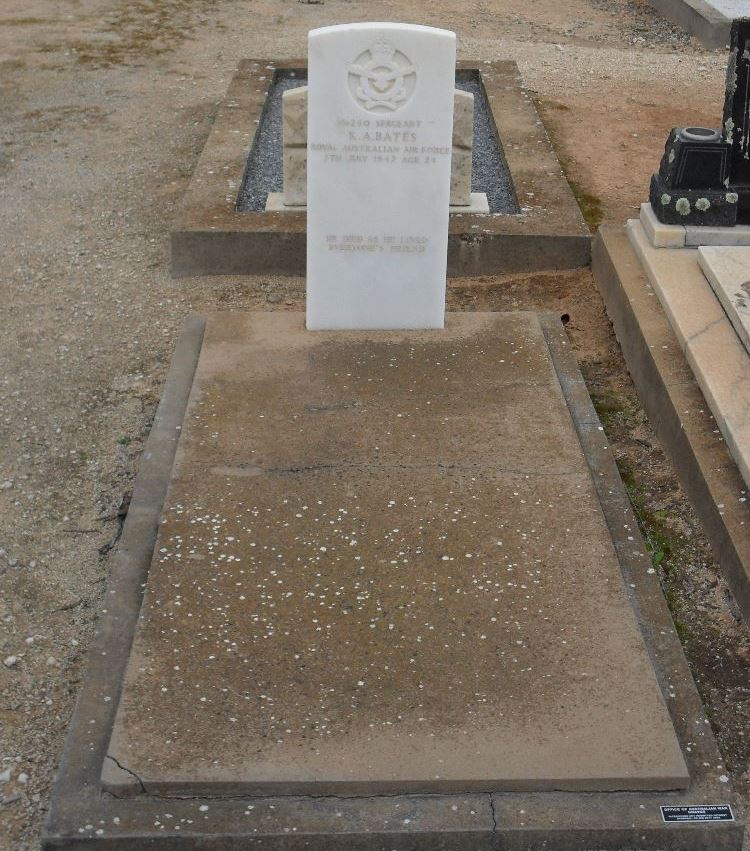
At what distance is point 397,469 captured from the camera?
4387mm

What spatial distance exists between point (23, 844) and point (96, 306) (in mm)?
3692

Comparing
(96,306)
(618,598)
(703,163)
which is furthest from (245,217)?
(618,598)

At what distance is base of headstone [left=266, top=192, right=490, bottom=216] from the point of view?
6978 mm

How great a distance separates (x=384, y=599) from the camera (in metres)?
3.75

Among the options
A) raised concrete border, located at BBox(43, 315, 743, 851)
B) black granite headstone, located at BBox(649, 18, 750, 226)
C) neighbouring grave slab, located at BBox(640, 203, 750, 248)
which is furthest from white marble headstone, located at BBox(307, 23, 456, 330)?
raised concrete border, located at BBox(43, 315, 743, 851)

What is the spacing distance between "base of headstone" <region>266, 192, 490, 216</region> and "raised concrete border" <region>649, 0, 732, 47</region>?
5305mm

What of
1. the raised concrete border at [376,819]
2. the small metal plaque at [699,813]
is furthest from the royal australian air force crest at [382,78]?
the small metal plaque at [699,813]

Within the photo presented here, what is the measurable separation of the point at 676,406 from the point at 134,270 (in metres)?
3.39

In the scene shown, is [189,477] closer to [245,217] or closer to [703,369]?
[703,369]

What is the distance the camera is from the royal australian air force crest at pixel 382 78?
191 inches

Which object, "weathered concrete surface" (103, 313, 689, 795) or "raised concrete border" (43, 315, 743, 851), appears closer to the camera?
"raised concrete border" (43, 315, 743, 851)

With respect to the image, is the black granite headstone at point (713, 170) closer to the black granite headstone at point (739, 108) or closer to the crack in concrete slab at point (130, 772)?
the black granite headstone at point (739, 108)

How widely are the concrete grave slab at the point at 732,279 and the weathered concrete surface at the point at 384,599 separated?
0.91 metres

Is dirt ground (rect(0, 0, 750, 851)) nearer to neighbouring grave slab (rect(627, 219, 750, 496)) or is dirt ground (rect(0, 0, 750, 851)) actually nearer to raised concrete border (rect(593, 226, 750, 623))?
raised concrete border (rect(593, 226, 750, 623))
